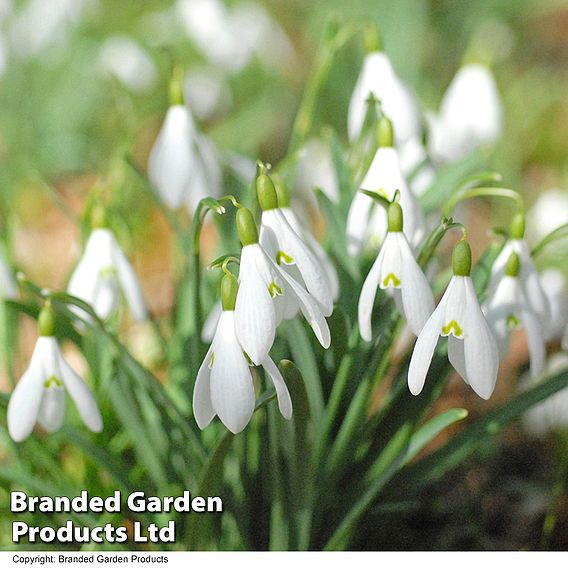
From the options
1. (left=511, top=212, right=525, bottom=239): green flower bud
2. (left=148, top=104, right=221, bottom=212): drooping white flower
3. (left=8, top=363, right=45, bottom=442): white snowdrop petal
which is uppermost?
(left=148, top=104, right=221, bottom=212): drooping white flower

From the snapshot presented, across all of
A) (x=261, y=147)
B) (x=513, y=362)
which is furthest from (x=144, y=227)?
(x=513, y=362)

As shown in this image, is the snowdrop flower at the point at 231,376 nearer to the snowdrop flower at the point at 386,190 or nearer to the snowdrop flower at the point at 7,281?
the snowdrop flower at the point at 386,190

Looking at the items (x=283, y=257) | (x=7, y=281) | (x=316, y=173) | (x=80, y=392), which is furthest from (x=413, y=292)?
(x=316, y=173)

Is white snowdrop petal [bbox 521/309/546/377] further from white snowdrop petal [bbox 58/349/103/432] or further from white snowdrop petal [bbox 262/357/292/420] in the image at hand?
white snowdrop petal [bbox 58/349/103/432]

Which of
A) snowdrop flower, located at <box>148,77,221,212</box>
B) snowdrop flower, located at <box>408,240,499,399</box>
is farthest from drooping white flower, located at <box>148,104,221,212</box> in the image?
snowdrop flower, located at <box>408,240,499,399</box>

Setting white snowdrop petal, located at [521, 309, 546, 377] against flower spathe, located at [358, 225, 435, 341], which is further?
white snowdrop petal, located at [521, 309, 546, 377]

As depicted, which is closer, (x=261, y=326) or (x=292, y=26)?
(x=261, y=326)

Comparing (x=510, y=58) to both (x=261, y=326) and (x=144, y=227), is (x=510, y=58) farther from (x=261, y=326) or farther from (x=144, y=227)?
(x=261, y=326)

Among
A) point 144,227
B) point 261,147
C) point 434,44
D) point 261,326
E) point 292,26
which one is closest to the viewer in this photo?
point 261,326
